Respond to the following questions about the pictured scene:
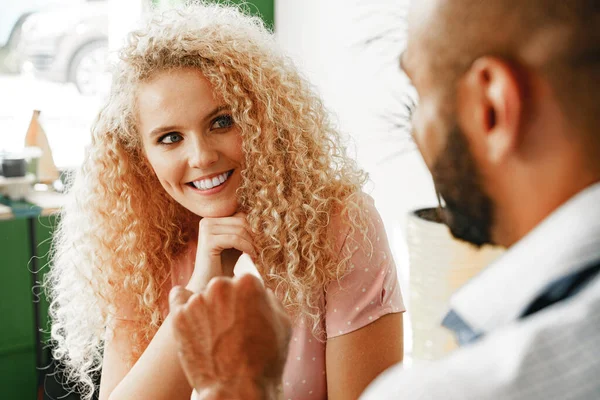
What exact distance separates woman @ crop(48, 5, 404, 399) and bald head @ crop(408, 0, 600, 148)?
0.73 metres

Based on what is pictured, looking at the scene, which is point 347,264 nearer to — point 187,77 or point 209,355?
point 187,77

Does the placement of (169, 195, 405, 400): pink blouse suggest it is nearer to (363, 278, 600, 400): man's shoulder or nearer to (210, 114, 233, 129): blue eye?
(210, 114, 233, 129): blue eye

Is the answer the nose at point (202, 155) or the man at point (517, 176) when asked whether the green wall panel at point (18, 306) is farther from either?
the man at point (517, 176)

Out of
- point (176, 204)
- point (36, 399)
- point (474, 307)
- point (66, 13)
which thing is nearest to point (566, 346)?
point (474, 307)

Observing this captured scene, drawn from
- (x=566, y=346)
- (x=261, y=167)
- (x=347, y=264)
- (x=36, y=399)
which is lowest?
(x=36, y=399)

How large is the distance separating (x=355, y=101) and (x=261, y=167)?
1586 millimetres

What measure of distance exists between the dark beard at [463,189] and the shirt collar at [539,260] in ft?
0.09

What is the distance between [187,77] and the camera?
3.68 feet

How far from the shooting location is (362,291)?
1215mm

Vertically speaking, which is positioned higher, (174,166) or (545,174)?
(545,174)

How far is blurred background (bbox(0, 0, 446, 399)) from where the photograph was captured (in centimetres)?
242

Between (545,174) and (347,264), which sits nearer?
(545,174)

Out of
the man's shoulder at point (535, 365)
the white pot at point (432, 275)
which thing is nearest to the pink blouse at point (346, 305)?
the white pot at point (432, 275)

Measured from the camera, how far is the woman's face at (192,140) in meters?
1.11
